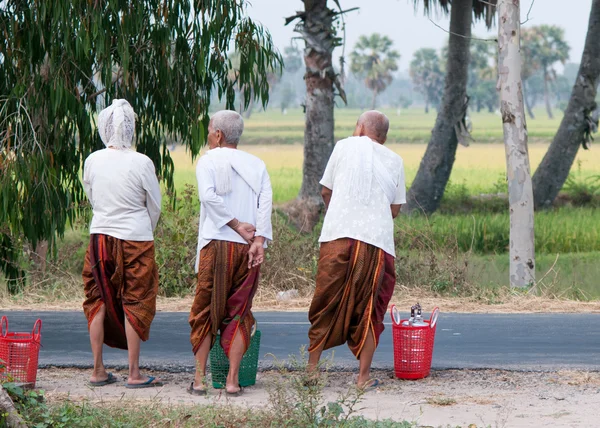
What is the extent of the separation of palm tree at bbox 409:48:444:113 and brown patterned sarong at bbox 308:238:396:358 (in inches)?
5031

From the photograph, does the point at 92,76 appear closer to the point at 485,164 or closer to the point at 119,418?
the point at 119,418

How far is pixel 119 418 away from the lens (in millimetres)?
5594

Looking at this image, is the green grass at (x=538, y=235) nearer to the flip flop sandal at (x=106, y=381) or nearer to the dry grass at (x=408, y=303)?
the dry grass at (x=408, y=303)

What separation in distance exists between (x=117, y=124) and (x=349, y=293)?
6.46ft

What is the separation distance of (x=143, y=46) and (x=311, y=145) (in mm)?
9438

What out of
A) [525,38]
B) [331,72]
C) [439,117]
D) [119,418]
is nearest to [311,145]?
[331,72]

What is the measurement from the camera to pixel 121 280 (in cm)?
686

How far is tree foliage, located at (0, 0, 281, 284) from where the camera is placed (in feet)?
34.3

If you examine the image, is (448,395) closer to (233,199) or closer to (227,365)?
(227,365)

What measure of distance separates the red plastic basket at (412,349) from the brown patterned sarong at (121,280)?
179cm

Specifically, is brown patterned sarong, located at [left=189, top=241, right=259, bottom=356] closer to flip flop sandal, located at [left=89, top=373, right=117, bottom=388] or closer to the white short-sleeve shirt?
the white short-sleeve shirt

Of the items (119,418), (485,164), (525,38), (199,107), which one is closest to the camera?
(119,418)

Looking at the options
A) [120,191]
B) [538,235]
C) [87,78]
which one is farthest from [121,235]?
[538,235]

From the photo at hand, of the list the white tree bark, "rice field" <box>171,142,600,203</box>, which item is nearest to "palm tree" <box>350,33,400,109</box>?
"rice field" <box>171,142,600,203</box>
